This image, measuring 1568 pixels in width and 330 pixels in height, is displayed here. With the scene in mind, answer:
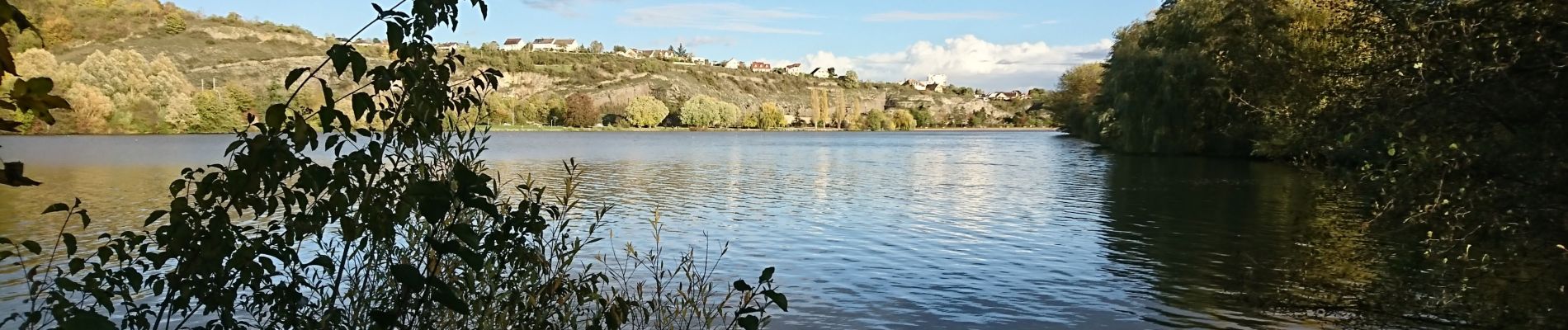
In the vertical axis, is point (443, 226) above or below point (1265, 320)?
above

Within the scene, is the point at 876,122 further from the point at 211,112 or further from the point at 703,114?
the point at 211,112

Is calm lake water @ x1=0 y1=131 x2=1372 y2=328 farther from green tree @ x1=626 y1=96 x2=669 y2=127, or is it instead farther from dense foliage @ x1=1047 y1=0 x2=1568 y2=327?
green tree @ x1=626 y1=96 x2=669 y2=127

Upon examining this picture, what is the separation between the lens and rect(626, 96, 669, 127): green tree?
168125 mm

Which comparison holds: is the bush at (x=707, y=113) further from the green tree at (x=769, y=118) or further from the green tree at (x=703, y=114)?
the green tree at (x=769, y=118)

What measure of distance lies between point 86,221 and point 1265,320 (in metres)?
10.1

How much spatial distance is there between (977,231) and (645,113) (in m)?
151

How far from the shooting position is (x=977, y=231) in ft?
62.8

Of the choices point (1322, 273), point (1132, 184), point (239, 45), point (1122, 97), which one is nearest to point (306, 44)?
point (239, 45)

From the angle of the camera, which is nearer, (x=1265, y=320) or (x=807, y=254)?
(x=1265, y=320)

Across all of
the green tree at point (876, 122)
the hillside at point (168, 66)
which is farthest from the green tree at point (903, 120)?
the hillside at point (168, 66)

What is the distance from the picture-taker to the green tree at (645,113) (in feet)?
552

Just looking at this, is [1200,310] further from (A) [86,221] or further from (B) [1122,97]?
(B) [1122,97]

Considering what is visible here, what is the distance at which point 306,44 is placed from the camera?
18100 cm

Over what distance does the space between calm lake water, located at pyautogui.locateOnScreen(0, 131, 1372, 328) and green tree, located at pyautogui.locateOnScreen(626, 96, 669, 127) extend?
128 m
